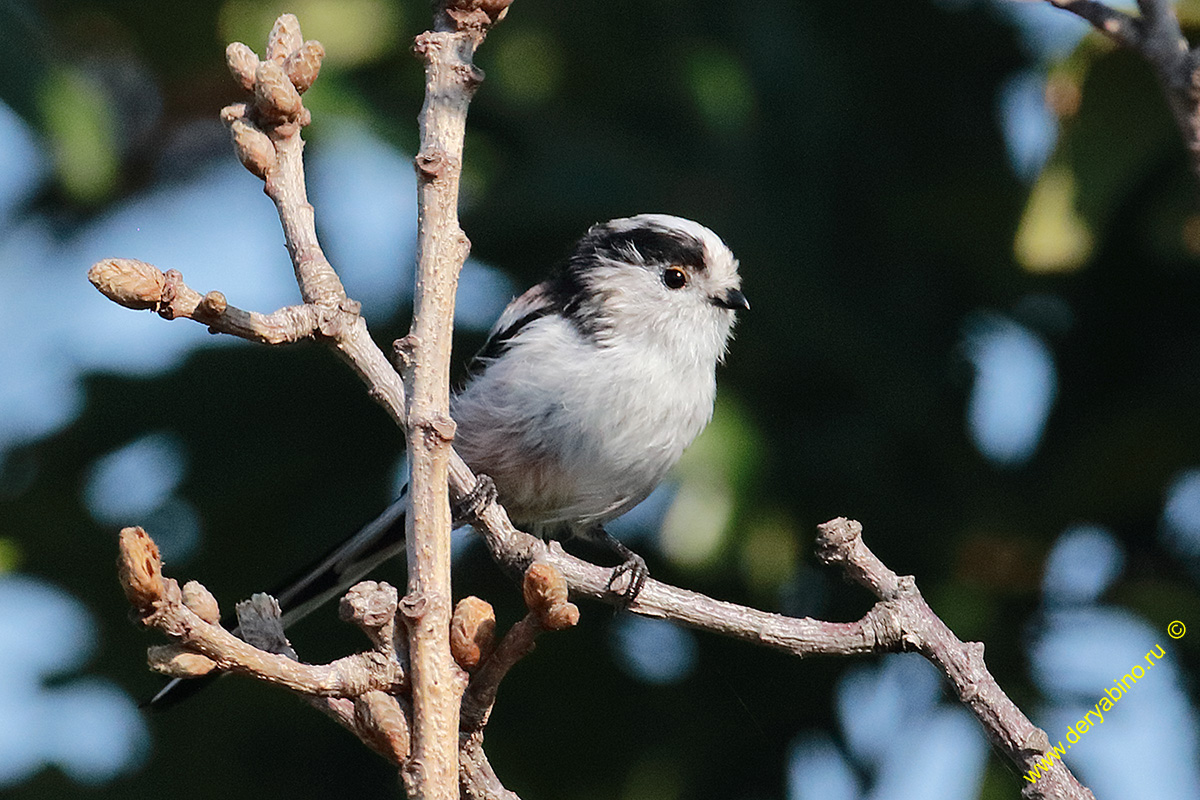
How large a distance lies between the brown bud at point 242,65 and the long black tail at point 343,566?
1188 mm

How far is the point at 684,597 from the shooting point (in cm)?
163

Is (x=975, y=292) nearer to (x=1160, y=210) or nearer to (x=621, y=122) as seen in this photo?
(x=1160, y=210)

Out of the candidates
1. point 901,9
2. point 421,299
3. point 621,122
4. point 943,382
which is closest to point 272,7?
point 621,122

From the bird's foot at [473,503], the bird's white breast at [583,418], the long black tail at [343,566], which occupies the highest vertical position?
the bird's foot at [473,503]

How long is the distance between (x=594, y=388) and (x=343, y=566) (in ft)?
2.02

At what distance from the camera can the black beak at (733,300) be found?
283cm

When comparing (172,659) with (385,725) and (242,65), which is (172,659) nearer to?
(385,725)

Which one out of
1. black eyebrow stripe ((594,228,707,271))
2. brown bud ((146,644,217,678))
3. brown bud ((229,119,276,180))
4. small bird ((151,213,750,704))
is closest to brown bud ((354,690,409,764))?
brown bud ((146,644,217,678))

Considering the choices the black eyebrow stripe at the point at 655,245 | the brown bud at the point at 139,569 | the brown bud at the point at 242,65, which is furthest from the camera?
the black eyebrow stripe at the point at 655,245

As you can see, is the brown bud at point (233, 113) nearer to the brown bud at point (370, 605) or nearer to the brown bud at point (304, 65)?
the brown bud at point (304, 65)

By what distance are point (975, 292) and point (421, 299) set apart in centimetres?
203

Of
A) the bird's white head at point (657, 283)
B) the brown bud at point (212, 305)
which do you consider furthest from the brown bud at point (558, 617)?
the bird's white head at point (657, 283)

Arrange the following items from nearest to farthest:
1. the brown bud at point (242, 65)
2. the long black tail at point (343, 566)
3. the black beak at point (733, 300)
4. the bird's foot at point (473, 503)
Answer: the brown bud at point (242, 65) < the bird's foot at point (473, 503) < the long black tail at point (343, 566) < the black beak at point (733, 300)

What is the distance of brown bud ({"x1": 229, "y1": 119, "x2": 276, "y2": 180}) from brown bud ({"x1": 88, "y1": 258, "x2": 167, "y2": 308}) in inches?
7.1
